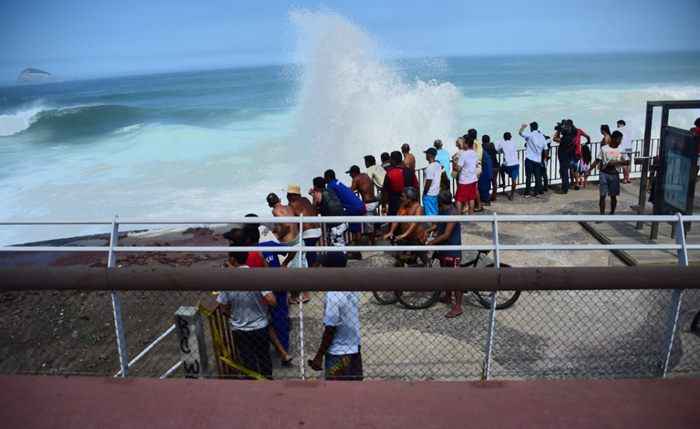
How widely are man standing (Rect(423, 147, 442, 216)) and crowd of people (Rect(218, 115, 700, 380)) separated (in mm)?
17

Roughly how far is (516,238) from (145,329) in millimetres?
5857

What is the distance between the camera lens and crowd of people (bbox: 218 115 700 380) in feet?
14.2

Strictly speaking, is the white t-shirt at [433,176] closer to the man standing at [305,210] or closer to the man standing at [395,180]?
the man standing at [395,180]

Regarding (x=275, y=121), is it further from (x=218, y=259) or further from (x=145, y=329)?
(x=145, y=329)

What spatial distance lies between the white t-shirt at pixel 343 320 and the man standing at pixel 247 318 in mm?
740

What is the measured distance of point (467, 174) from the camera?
10.0 m

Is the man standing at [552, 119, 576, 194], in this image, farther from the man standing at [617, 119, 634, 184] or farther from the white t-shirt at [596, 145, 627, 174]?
the white t-shirt at [596, 145, 627, 174]

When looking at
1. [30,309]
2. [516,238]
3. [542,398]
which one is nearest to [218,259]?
[30,309]

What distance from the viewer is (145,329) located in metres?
7.34

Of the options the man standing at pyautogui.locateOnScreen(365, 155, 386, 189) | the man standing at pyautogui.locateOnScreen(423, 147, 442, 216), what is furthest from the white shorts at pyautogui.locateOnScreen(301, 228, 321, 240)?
the man standing at pyautogui.locateOnScreen(365, 155, 386, 189)

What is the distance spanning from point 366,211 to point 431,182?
1.20 m

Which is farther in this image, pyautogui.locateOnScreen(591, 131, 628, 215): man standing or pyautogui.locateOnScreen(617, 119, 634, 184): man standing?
pyautogui.locateOnScreen(617, 119, 634, 184): man standing

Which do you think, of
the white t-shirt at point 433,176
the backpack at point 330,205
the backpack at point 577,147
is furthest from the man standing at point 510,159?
the backpack at point 330,205

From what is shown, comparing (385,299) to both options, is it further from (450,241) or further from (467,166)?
(467,166)
